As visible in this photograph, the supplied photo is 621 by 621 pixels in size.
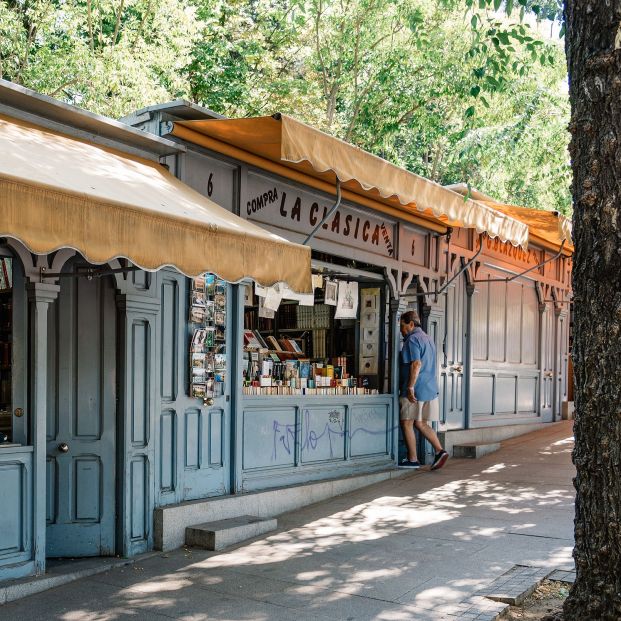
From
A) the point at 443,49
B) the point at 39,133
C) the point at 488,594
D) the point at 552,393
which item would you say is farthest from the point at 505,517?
the point at 443,49

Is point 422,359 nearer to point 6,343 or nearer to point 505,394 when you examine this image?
point 505,394

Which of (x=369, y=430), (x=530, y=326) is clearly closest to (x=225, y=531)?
(x=369, y=430)

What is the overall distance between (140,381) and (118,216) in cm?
220

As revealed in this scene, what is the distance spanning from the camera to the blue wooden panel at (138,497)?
6449 millimetres

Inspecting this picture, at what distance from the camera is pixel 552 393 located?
15289 millimetres

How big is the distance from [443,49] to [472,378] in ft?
28.4

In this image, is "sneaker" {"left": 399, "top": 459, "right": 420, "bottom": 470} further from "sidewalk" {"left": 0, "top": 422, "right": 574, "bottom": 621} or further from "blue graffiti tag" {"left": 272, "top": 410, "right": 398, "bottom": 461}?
"sidewalk" {"left": 0, "top": 422, "right": 574, "bottom": 621}

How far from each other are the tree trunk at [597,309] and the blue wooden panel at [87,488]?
364cm

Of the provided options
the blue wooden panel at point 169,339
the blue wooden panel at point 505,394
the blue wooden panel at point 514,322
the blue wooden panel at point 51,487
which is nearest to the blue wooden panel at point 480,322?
the blue wooden panel at point 505,394

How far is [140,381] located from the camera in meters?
6.57

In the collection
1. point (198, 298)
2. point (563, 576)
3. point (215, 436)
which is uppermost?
point (198, 298)

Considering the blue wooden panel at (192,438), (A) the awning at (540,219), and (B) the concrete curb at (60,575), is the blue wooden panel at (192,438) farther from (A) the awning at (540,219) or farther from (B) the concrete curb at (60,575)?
(A) the awning at (540,219)

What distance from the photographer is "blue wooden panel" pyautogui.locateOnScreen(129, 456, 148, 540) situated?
254 inches

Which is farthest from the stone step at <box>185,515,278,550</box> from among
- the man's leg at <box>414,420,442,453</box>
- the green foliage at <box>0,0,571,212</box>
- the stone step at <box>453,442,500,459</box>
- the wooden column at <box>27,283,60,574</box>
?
the green foliage at <box>0,0,571,212</box>
